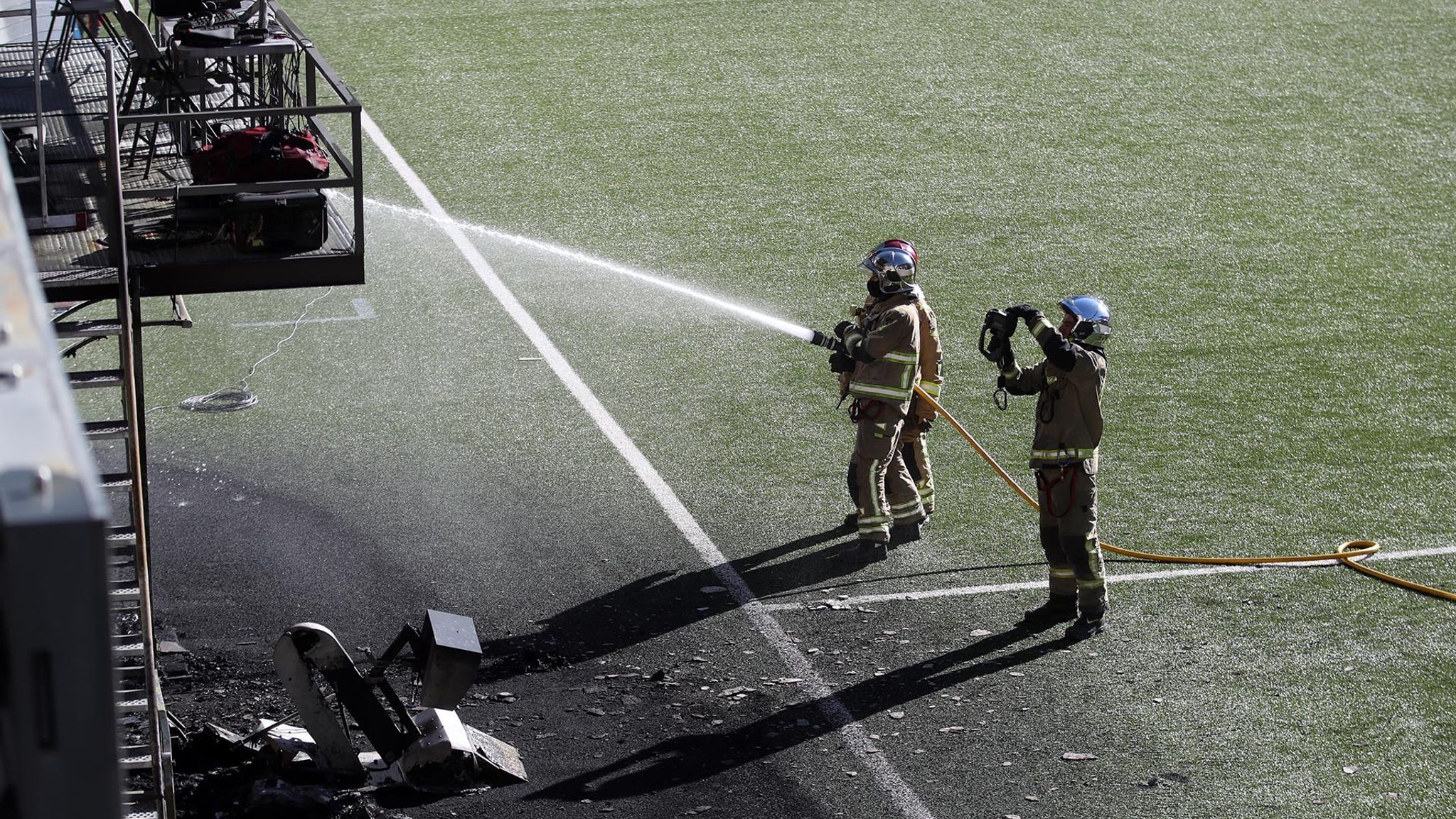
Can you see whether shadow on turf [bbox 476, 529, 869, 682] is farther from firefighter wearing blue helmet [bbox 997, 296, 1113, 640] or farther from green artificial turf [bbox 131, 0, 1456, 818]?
firefighter wearing blue helmet [bbox 997, 296, 1113, 640]

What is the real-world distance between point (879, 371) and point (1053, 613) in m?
1.92

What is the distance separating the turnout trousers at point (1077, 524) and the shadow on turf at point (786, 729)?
343 mm

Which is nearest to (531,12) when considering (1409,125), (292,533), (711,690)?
(1409,125)

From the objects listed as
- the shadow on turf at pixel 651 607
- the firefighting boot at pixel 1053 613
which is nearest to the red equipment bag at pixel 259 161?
→ the shadow on turf at pixel 651 607

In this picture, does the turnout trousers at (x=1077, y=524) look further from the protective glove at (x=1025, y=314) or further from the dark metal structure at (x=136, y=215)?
the dark metal structure at (x=136, y=215)

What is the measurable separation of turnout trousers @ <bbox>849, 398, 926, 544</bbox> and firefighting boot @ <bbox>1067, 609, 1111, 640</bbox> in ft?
5.00

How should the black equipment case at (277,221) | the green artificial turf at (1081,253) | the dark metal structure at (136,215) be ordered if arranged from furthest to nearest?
the green artificial turf at (1081,253) → the black equipment case at (277,221) → the dark metal structure at (136,215)

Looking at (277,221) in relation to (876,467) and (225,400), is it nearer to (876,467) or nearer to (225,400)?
(876,467)

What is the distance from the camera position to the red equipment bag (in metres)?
9.32

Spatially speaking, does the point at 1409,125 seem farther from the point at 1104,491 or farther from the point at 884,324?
the point at 884,324

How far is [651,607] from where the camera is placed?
10.4 m

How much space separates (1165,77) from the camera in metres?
22.2

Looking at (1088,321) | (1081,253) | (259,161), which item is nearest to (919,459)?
(1088,321)

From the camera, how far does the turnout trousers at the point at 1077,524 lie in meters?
9.83
